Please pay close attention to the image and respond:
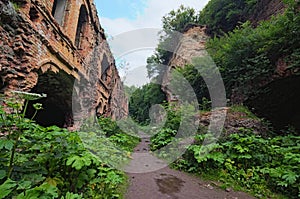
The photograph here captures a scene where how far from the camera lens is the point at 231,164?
13.6 feet

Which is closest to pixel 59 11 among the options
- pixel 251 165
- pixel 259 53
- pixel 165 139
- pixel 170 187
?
pixel 165 139

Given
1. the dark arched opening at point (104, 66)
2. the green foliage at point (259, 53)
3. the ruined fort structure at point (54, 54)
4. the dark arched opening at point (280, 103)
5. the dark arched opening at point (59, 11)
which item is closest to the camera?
the ruined fort structure at point (54, 54)

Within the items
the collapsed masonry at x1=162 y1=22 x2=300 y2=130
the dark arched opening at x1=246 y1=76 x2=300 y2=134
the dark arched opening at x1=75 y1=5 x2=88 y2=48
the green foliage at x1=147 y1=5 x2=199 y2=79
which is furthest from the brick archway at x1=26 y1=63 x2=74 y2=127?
the green foliage at x1=147 y1=5 x2=199 y2=79

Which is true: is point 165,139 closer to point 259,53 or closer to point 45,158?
point 259,53

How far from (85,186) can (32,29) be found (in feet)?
13.0

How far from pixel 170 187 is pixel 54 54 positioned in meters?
4.97

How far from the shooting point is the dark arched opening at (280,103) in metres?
6.17

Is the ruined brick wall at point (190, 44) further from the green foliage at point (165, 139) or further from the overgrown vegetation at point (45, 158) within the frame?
the overgrown vegetation at point (45, 158)

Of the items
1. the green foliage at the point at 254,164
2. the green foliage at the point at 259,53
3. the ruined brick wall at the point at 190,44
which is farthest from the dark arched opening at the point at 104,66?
the green foliage at the point at 254,164

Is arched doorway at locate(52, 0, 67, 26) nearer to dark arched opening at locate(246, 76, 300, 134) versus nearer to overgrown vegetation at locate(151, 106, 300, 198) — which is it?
overgrown vegetation at locate(151, 106, 300, 198)

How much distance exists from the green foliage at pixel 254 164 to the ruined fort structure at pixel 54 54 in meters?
4.66

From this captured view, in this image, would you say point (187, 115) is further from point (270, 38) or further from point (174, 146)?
point (270, 38)

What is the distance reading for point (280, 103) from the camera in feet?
21.9

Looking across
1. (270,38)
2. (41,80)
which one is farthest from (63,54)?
(270,38)
